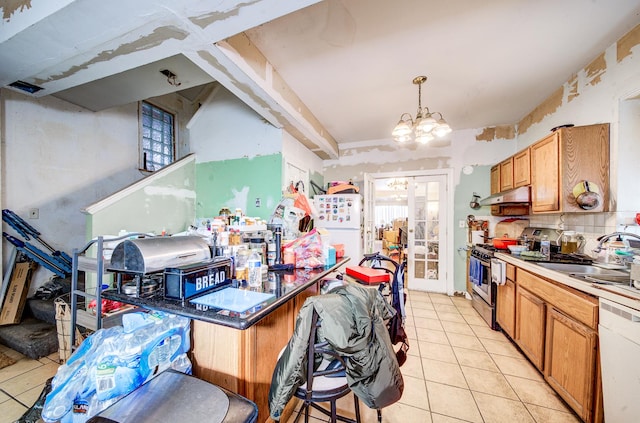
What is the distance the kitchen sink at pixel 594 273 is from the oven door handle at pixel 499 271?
0.43 meters

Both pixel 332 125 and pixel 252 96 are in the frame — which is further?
pixel 332 125

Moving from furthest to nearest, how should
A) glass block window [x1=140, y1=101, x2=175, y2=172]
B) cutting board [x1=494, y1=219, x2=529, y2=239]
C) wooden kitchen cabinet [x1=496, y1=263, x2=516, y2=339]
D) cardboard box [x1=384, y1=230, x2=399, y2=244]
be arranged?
1. cardboard box [x1=384, y1=230, x2=399, y2=244]
2. glass block window [x1=140, y1=101, x2=175, y2=172]
3. cutting board [x1=494, y1=219, x2=529, y2=239]
4. wooden kitchen cabinet [x1=496, y1=263, x2=516, y2=339]

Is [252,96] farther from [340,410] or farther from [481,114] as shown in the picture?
[481,114]

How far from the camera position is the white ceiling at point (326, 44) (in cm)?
147

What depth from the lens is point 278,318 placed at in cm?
144

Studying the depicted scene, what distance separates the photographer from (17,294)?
2551mm

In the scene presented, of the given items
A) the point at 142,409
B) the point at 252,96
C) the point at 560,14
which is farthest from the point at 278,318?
the point at 560,14

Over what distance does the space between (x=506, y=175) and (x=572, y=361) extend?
8.21 ft

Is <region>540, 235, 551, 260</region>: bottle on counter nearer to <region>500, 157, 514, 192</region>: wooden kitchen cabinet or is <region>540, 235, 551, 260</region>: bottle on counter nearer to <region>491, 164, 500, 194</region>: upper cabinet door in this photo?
<region>500, 157, 514, 192</region>: wooden kitchen cabinet

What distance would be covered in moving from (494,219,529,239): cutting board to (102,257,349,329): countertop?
3.33 metres

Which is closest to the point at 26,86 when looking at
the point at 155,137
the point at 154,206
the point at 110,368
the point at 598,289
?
the point at 154,206

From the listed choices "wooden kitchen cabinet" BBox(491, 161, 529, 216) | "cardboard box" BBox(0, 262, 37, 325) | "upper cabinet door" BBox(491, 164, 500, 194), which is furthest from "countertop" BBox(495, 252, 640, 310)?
"cardboard box" BBox(0, 262, 37, 325)

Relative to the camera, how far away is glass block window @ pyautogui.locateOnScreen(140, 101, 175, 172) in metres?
4.02

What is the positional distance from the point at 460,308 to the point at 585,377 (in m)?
2.03
